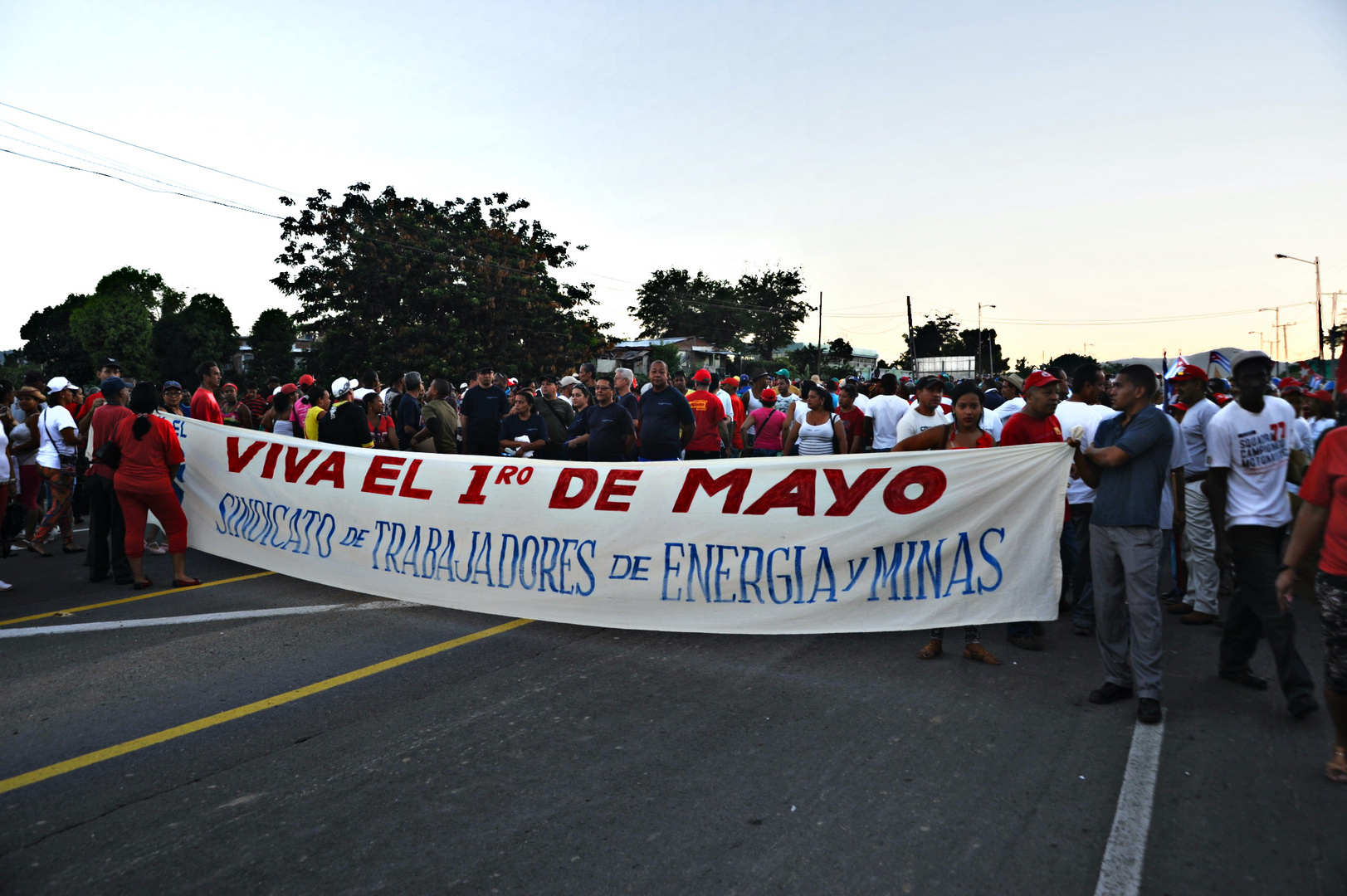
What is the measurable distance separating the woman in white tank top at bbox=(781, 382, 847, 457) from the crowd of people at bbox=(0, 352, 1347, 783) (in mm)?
20

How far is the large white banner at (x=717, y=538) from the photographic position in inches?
207

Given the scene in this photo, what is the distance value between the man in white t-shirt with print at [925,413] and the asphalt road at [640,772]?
5.67 feet

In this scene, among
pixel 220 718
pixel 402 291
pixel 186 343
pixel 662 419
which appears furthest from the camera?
pixel 186 343

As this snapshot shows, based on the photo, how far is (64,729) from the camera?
166 inches

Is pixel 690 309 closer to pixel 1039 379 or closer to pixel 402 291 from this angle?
pixel 402 291

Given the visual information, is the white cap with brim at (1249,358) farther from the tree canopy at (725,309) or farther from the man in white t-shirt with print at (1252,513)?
the tree canopy at (725,309)

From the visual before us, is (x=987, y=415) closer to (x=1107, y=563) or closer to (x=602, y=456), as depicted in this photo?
(x=602, y=456)

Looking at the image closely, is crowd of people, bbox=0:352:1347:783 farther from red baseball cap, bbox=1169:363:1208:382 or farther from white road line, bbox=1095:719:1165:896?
white road line, bbox=1095:719:1165:896

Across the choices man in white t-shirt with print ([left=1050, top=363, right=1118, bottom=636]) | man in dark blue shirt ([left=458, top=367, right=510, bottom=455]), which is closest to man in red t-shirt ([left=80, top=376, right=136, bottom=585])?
man in dark blue shirt ([left=458, top=367, right=510, bottom=455])

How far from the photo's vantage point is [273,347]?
6938 centimetres

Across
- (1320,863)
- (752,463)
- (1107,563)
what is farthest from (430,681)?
(1320,863)

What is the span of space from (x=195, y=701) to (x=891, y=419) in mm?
7548

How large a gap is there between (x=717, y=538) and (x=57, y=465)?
26.3 ft

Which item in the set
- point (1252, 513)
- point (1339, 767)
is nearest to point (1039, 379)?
point (1252, 513)
